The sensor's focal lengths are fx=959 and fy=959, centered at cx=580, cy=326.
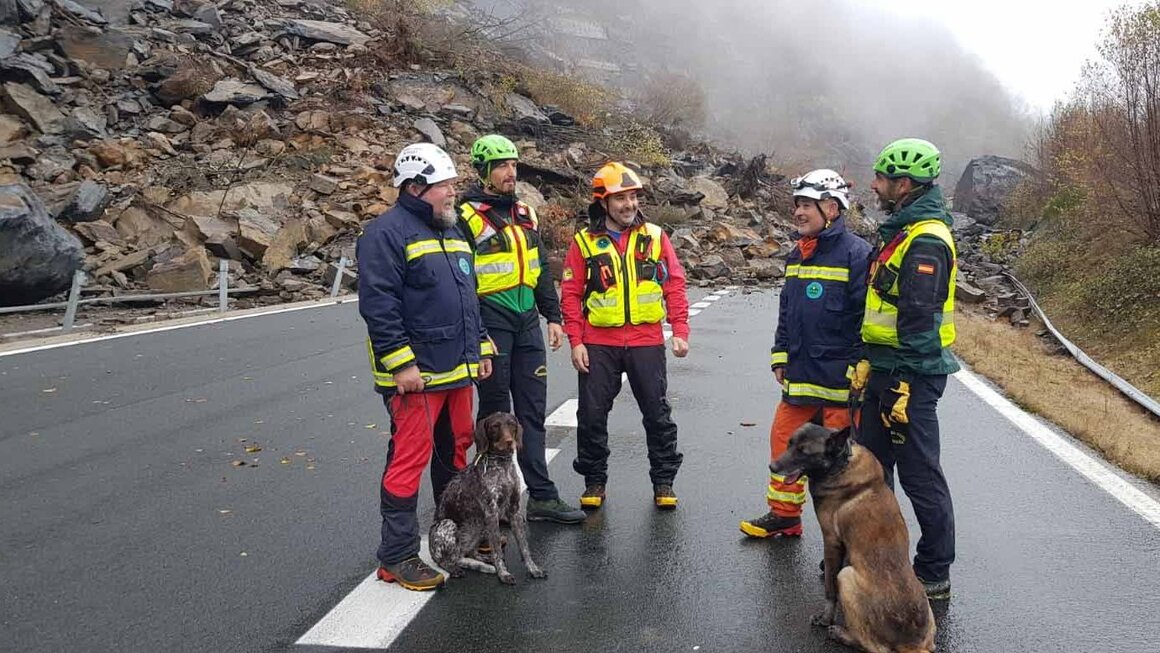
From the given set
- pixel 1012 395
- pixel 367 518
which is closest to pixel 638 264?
pixel 367 518

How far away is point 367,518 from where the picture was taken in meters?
5.45

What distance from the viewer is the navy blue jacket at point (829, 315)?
4953 millimetres

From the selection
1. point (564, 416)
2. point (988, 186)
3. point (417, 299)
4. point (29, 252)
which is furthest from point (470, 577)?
point (988, 186)

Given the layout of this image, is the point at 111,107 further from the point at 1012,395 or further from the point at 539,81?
the point at 1012,395

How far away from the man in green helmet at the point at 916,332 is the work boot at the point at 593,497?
6.00 feet

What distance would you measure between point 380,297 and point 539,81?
3491 cm

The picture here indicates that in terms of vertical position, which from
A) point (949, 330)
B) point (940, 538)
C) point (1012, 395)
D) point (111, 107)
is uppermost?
point (111, 107)

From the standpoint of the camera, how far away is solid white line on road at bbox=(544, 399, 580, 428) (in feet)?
26.0

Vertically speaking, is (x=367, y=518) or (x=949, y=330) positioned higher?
(x=949, y=330)

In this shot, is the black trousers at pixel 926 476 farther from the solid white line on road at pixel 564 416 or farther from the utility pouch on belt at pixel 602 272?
the solid white line on road at pixel 564 416

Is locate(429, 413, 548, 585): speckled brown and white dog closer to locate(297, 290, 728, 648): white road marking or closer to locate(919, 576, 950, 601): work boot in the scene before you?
locate(297, 290, 728, 648): white road marking

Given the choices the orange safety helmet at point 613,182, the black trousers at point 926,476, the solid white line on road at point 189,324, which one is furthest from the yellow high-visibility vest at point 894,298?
the solid white line on road at point 189,324

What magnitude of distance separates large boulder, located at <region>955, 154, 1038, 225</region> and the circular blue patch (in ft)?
119

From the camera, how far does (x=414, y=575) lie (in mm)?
4383
